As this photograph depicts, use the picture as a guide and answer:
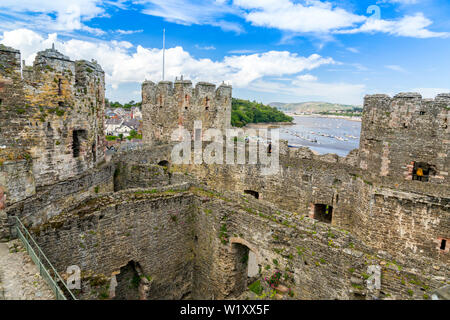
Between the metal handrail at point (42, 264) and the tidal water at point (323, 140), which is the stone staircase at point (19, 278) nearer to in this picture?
the metal handrail at point (42, 264)

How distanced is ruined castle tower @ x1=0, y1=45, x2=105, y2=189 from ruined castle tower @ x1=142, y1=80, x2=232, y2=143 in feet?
24.3

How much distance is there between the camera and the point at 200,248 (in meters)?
10.4

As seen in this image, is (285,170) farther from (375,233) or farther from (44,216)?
(44,216)

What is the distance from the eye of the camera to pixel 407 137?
37.4 feet

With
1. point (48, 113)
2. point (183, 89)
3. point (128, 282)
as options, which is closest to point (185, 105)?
point (183, 89)

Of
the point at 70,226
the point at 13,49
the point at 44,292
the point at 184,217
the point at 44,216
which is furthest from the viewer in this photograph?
the point at 184,217

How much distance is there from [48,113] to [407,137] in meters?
13.1

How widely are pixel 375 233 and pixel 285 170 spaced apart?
195 inches

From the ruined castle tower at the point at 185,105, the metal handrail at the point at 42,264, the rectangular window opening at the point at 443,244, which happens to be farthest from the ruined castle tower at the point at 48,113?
the rectangular window opening at the point at 443,244

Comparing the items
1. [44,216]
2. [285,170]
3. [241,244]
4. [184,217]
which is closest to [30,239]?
[44,216]

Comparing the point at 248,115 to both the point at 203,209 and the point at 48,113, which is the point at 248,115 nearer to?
the point at 203,209

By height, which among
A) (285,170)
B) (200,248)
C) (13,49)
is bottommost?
(200,248)

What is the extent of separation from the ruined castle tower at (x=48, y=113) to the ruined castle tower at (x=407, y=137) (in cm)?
1141

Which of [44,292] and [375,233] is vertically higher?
[44,292]
